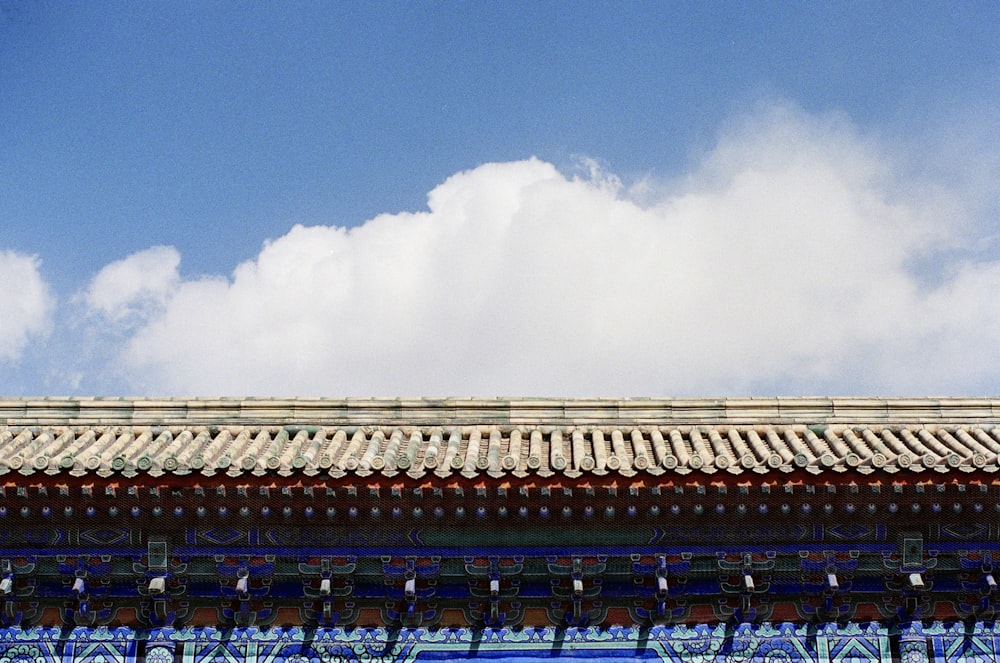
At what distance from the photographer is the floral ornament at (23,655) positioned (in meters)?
10.6

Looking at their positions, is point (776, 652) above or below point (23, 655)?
below

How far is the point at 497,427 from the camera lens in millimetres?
12656

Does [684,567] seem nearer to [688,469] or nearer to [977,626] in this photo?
[688,469]

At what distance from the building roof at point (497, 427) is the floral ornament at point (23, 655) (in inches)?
73.0

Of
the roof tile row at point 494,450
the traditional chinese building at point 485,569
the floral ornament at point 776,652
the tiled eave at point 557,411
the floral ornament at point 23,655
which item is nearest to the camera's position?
the roof tile row at point 494,450

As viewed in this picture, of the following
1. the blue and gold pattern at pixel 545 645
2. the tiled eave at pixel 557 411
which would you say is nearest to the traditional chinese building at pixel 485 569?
the blue and gold pattern at pixel 545 645

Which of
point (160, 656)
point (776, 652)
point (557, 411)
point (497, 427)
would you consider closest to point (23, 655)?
point (160, 656)

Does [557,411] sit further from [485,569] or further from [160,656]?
[160,656]

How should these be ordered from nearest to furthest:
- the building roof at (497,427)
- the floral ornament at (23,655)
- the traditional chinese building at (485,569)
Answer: the traditional chinese building at (485,569)
the floral ornament at (23,655)
the building roof at (497,427)

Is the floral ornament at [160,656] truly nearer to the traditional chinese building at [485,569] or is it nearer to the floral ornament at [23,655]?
the traditional chinese building at [485,569]

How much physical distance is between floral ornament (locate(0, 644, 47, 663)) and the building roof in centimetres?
185

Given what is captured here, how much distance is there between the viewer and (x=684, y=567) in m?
10.5

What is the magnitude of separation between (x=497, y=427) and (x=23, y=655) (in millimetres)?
5012

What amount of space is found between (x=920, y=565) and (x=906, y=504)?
0.67m
